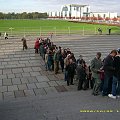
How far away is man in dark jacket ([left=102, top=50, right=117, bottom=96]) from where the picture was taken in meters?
8.68

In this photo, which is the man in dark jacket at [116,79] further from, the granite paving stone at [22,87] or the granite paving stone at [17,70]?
the granite paving stone at [17,70]

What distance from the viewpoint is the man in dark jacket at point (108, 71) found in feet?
28.5

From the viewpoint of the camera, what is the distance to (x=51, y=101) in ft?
28.5

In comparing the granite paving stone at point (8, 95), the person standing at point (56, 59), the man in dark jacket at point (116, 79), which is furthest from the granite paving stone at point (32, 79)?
the man in dark jacket at point (116, 79)

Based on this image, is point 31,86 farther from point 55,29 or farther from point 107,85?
point 55,29

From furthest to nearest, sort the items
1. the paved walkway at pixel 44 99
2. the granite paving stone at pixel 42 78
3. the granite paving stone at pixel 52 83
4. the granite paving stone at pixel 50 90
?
the granite paving stone at pixel 42 78, the granite paving stone at pixel 52 83, the granite paving stone at pixel 50 90, the paved walkway at pixel 44 99

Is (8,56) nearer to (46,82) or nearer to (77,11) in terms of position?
(46,82)

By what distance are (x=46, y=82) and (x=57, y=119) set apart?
492 centimetres

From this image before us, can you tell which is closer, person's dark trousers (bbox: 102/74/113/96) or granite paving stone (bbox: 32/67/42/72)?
person's dark trousers (bbox: 102/74/113/96)

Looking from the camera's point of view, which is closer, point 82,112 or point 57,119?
point 57,119

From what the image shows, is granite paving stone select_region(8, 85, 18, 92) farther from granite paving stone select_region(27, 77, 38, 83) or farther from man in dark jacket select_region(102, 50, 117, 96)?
man in dark jacket select_region(102, 50, 117, 96)

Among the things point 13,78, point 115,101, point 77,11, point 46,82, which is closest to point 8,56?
point 13,78

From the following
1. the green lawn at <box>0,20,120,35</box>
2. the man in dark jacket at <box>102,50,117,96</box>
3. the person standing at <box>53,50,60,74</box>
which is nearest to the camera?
the man in dark jacket at <box>102,50,117,96</box>

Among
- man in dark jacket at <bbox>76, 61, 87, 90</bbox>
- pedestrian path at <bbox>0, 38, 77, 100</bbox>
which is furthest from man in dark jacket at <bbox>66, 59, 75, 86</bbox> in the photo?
man in dark jacket at <bbox>76, 61, 87, 90</bbox>
